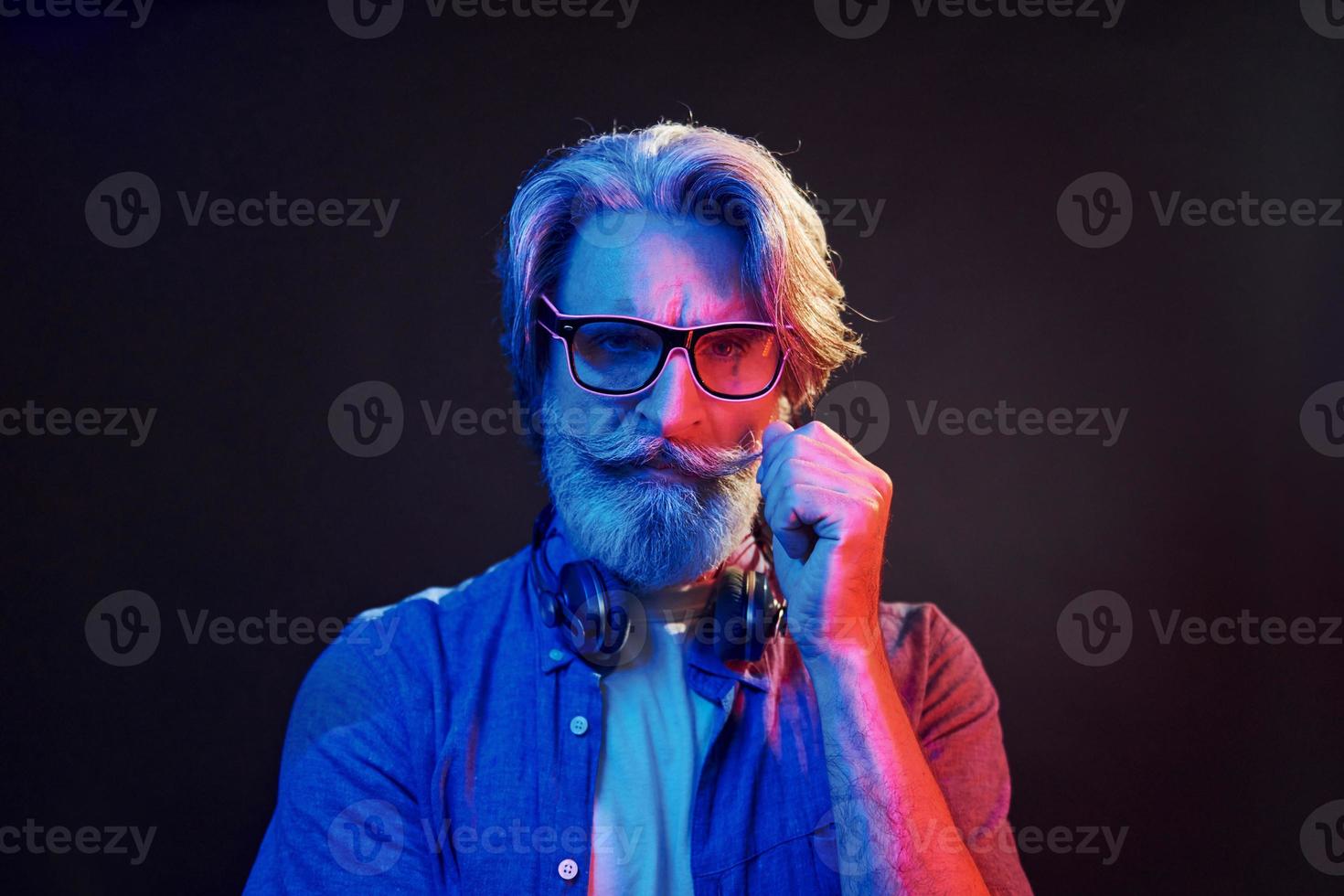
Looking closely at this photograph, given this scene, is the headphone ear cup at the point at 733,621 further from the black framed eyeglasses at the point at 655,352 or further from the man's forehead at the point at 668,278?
the man's forehead at the point at 668,278

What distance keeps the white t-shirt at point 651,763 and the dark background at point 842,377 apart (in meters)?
0.94

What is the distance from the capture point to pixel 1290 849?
280cm

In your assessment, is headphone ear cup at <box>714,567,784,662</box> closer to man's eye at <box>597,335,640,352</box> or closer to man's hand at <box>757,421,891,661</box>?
man's hand at <box>757,421,891,661</box>

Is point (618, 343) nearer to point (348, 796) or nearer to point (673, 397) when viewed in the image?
point (673, 397)

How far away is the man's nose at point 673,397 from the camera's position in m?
1.89

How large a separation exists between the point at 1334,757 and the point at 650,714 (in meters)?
1.96

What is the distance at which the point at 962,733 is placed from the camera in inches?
82.3

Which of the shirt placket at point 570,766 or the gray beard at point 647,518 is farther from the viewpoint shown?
the gray beard at point 647,518

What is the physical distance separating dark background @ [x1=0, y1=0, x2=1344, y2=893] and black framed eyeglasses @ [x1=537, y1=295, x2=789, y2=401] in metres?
0.94

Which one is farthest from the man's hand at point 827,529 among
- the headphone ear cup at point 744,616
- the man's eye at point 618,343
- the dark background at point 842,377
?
the dark background at point 842,377

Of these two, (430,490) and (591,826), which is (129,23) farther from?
(591,826)

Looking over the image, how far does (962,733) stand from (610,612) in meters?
0.74

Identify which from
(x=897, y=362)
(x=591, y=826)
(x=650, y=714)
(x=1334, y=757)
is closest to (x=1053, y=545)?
(x=897, y=362)

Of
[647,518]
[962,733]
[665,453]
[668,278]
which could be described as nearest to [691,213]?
[668,278]
